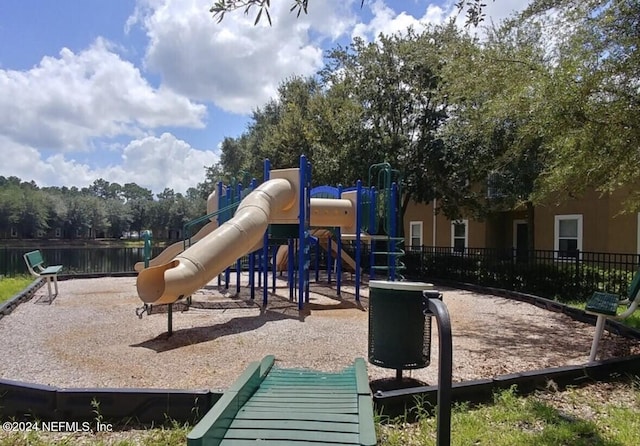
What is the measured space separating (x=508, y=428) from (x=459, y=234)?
17062mm

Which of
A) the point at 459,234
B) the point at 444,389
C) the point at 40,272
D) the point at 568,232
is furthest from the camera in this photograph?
the point at 459,234

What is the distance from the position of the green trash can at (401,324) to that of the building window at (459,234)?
16027 millimetres

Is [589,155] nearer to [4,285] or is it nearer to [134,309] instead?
[134,309]

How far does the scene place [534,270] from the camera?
464 inches

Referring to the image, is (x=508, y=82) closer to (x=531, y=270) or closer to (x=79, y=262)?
(x=531, y=270)

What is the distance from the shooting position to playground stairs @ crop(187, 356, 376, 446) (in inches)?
100

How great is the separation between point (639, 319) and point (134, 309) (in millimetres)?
8497

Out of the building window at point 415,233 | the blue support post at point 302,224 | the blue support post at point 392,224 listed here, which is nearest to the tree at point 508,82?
the blue support post at point 392,224

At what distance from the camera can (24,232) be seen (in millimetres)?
63000

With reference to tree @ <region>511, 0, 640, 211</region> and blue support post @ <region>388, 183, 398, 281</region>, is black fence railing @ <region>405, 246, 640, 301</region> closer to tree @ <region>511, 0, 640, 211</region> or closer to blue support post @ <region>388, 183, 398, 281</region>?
blue support post @ <region>388, 183, 398, 281</region>

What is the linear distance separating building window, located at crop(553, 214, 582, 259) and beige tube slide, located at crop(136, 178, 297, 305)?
11.0m

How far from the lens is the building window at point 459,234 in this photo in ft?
64.2

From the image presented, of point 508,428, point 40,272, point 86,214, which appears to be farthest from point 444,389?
point 86,214

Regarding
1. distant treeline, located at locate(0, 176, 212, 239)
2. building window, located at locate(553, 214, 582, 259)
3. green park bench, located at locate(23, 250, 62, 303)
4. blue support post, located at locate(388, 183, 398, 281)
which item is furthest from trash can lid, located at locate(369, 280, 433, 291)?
distant treeline, located at locate(0, 176, 212, 239)
